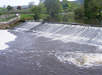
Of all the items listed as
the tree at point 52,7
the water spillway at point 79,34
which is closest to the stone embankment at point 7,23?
the water spillway at point 79,34

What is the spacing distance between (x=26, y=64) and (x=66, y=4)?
7426 cm

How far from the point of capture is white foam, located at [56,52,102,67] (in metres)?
10.7

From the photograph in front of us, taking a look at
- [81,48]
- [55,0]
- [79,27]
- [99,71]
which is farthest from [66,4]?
[99,71]

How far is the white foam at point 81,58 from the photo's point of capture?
10.7 metres

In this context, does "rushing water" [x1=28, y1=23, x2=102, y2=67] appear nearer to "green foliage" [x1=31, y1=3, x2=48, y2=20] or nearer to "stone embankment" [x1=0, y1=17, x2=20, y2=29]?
"stone embankment" [x1=0, y1=17, x2=20, y2=29]

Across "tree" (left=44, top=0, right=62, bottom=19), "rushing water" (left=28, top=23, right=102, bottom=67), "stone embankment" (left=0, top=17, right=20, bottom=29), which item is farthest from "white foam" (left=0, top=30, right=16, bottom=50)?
"tree" (left=44, top=0, right=62, bottom=19)

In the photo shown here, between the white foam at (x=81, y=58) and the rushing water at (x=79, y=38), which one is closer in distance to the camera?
the white foam at (x=81, y=58)

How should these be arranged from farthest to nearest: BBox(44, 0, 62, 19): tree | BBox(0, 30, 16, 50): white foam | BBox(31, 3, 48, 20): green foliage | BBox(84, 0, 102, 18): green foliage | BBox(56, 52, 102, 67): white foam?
BBox(44, 0, 62, 19): tree, BBox(31, 3, 48, 20): green foliage, BBox(84, 0, 102, 18): green foliage, BBox(0, 30, 16, 50): white foam, BBox(56, 52, 102, 67): white foam

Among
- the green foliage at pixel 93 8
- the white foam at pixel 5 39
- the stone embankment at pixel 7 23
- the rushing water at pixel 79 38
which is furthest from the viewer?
the green foliage at pixel 93 8

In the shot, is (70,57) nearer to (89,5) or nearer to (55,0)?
(89,5)

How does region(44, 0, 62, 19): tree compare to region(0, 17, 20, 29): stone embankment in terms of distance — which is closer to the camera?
region(0, 17, 20, 29): stone embankment

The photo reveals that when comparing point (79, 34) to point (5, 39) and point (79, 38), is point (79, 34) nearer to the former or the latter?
point (79, 38)

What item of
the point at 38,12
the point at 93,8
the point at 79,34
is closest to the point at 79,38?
the point at 79,34

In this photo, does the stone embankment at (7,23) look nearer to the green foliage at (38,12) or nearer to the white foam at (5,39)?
the green foliage at (38,12)
